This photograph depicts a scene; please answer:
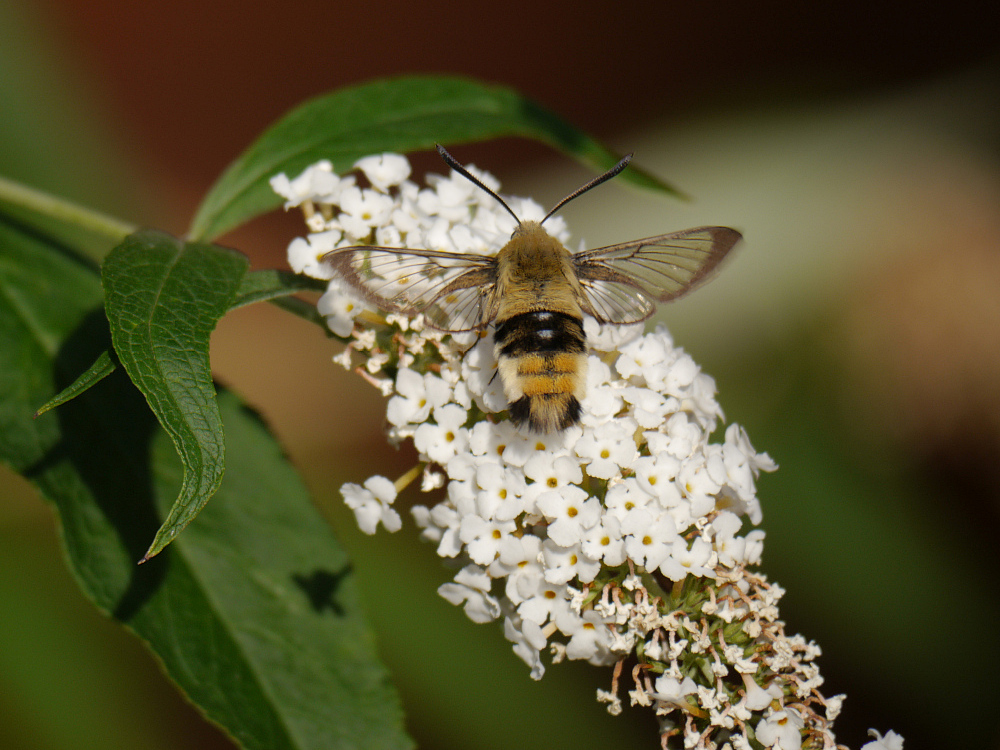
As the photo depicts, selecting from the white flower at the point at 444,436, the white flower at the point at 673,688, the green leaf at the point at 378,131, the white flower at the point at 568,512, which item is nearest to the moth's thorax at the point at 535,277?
the white flower at the point at 444,436

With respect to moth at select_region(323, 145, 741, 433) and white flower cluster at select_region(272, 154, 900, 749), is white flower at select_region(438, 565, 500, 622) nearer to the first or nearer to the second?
white flower cluster at select_region(272, 154, 900, 749)

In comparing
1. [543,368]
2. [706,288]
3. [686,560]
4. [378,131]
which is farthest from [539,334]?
[706,288]

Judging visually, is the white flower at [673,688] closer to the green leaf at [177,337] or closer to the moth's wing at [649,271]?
the moth's wing at [649,271]

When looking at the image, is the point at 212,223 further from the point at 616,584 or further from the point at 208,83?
the point at 208,83

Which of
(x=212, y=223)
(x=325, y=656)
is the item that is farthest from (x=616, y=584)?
(x=212, y=223)

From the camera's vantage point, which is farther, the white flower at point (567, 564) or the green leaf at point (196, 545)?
the green leaf at point (196, 545)

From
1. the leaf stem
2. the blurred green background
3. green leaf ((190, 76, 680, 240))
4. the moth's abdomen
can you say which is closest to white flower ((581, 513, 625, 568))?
the moth's abdomen

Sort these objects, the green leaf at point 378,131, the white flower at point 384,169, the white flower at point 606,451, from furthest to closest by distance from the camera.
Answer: the green leaf at point 378,131 < the white flower at point 384,169 < the white flower at point 606,451
